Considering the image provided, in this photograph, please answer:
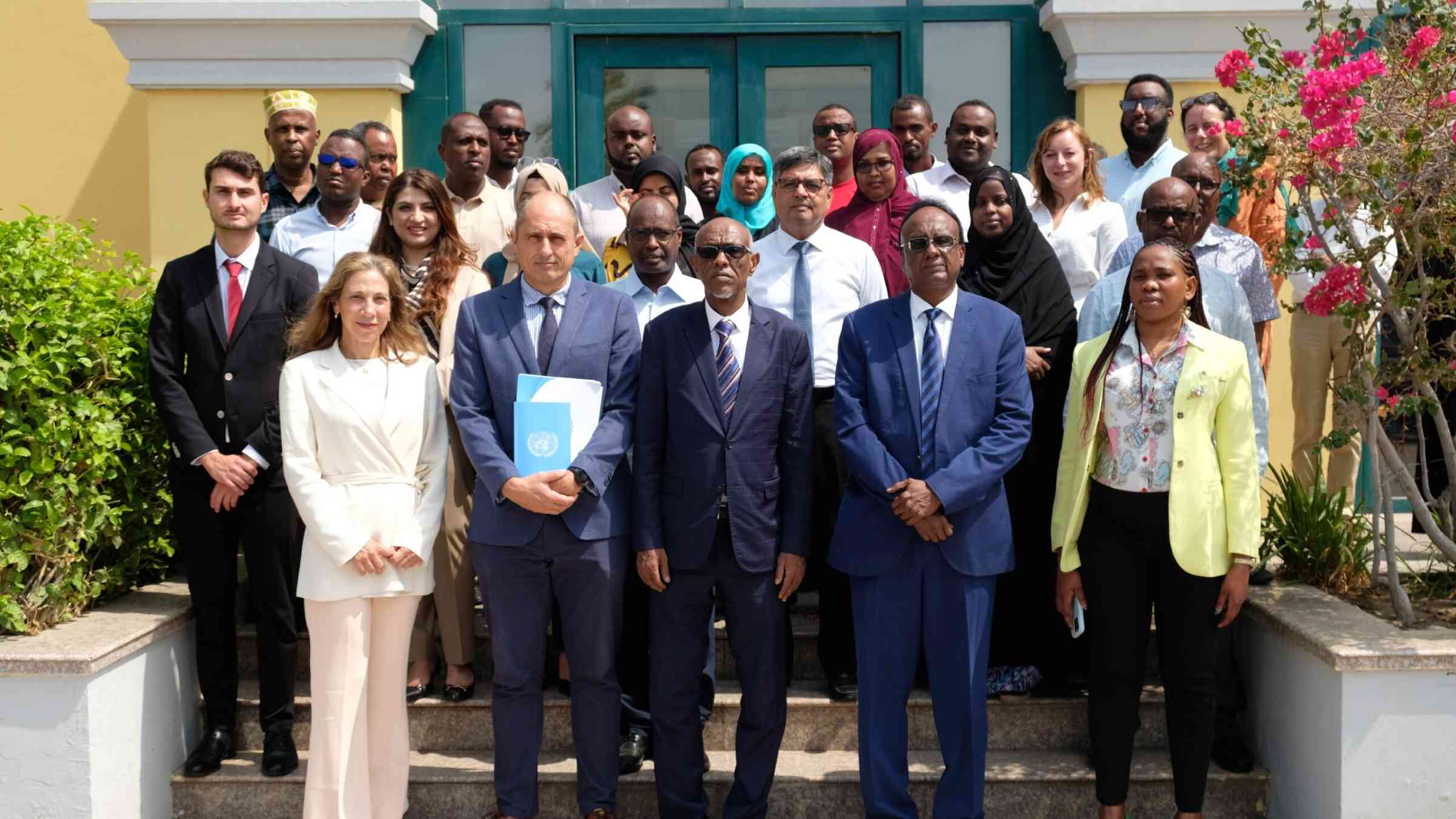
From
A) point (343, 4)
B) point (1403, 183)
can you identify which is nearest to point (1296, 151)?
point (1403, 183)

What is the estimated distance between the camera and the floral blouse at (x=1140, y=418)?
182 inches

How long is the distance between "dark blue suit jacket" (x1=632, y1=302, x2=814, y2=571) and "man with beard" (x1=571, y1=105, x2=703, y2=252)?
1703mm

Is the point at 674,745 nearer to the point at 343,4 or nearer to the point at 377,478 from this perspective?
the point at 377,478

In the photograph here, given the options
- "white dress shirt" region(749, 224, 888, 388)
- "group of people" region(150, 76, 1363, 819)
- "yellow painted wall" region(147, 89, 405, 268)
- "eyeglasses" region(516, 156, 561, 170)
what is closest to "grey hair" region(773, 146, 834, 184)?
"white dress shirt" region(749, 224, 888, 388)

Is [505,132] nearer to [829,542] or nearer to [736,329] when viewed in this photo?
[736,329]

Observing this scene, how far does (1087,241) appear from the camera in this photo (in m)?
5.90

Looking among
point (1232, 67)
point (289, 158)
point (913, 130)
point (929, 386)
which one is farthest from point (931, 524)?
point (289, 158)

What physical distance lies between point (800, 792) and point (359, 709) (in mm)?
1654

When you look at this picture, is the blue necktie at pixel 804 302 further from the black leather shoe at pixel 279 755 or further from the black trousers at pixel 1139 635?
the black leather shoe at pixel 279 755

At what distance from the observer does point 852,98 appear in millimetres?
8422

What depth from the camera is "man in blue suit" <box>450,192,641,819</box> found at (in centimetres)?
464

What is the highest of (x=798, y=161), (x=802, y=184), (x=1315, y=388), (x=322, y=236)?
(x=798, y=161)

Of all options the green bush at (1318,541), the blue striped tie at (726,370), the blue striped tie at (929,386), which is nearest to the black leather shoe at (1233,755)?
the green bush at (1318,541)

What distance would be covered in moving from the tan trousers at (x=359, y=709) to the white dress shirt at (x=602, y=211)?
2204 mm
